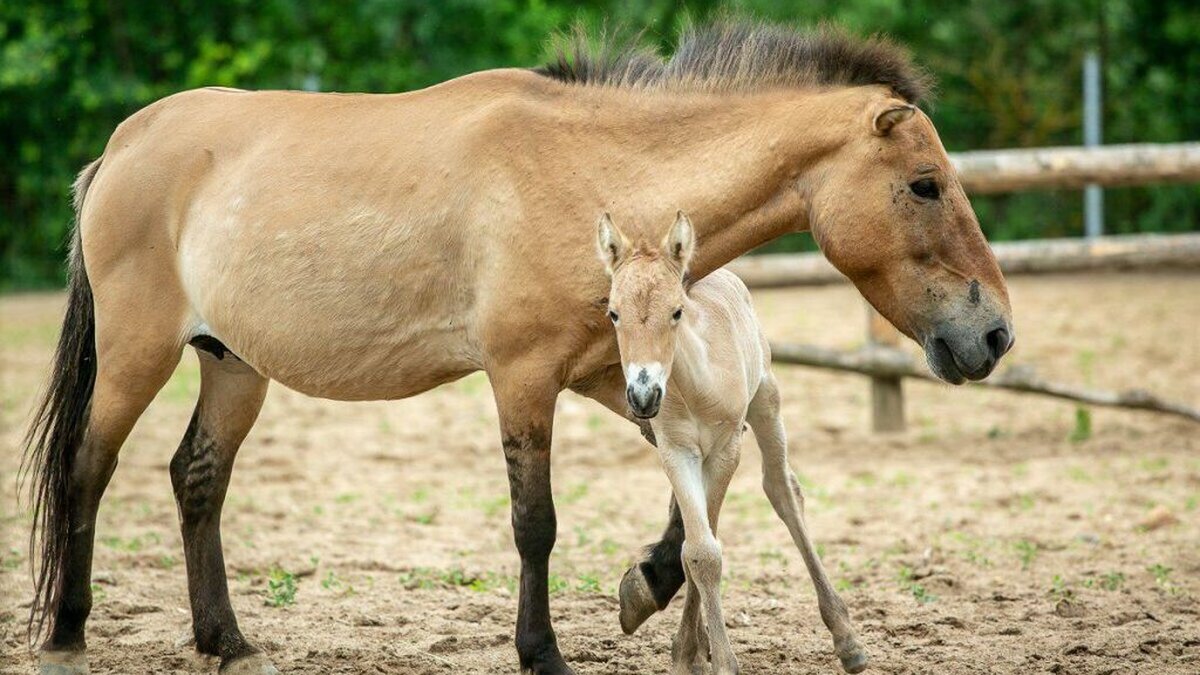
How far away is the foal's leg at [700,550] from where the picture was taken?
445 cm

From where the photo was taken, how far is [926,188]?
440 centimetres

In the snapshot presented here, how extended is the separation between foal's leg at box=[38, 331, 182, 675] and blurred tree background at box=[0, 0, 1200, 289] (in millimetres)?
12244

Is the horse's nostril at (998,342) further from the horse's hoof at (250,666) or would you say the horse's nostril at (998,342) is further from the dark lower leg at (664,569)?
the horse's hoof at (250,666)

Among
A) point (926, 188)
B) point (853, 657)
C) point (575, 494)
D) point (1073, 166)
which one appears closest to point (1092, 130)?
point (1073, 166)

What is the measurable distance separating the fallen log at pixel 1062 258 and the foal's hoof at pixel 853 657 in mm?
4537

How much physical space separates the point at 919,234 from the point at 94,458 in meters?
2.98

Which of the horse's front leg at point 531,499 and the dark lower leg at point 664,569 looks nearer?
the horse's front leg at point 531,499

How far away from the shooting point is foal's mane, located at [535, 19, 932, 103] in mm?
4625

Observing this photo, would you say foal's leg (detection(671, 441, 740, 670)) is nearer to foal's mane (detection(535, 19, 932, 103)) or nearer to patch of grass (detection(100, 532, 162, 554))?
foal's mane (detection(535, 19, 932, 103))

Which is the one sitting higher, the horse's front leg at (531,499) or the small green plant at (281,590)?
the horse's front leg at (531,499)

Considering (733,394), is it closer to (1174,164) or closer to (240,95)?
(240,95)

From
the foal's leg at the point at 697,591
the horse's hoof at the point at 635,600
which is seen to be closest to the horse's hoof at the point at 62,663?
the horse's hoof at the point at 635,600

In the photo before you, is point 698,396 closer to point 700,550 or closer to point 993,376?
point 700,550

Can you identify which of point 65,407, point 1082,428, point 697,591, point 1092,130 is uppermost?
point 1092,130
